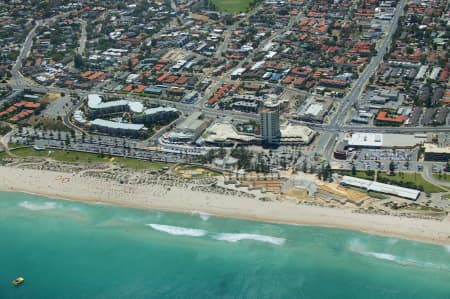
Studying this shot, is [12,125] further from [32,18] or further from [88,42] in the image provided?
[32,18]

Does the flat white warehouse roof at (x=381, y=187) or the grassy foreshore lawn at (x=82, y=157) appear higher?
the grassy foreshore lawn at (x=82, y=157)

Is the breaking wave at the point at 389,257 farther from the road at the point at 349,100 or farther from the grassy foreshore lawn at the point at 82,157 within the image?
the grassy foreshore lawn at the point at 82,157

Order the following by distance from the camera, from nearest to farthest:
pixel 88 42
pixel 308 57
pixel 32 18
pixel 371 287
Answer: pixel 371 287 → pixel 308 57 → pixel 88 42 → pixel 32 18

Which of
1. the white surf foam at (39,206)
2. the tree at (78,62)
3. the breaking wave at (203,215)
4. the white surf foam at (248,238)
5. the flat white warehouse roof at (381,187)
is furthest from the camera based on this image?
the tree at (78,62)

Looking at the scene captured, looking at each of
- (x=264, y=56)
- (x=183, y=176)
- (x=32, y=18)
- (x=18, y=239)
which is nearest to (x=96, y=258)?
(x=18, y=239)

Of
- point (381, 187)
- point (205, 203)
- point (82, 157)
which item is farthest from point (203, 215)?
point (82, 157)

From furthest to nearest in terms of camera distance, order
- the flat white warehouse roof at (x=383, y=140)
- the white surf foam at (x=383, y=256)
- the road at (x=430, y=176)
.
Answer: the flat white warehouse roof at (x=383, y=140)
the road at (x=430, y=176)
the white surf foam at (x=383, y=256)

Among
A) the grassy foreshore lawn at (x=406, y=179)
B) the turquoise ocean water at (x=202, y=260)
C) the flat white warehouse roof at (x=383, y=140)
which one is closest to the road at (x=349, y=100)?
the flat white warehouse roof at (x=383, y=140)

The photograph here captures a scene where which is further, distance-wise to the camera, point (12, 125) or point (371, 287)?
point (12, 125)
